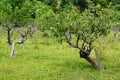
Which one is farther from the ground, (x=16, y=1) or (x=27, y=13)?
(x=27, y=13)

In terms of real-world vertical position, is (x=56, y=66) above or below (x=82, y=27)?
below

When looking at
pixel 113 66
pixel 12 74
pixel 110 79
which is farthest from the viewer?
pixel 113 66

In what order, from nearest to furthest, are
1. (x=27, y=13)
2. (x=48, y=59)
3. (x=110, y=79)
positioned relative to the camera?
(x=110, y=79) → (x=48, y=59) → (x=27, y=13)

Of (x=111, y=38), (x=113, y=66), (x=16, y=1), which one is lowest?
(x=16, y=1)

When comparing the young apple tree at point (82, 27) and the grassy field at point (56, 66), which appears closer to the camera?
the grassy field at point (56, 66)

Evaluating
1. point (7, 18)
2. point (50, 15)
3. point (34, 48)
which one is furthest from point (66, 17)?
point (34, 48)

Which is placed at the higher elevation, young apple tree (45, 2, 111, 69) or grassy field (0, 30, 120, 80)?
young apple tree (45, 2, 111, 69)

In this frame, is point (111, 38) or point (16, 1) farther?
point (16, 1)

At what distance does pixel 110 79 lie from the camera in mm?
19812

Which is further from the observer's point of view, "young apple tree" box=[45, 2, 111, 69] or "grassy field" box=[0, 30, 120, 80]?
"young apple tree" box=[45, 2, 111, 69]

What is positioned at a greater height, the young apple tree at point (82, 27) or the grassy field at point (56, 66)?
the young apple tree at point (82, 27)

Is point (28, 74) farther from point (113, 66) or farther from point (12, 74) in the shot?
point (113, 66)

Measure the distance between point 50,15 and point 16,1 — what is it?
3879 cm

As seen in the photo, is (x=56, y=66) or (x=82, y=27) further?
(x=56, y=66)
